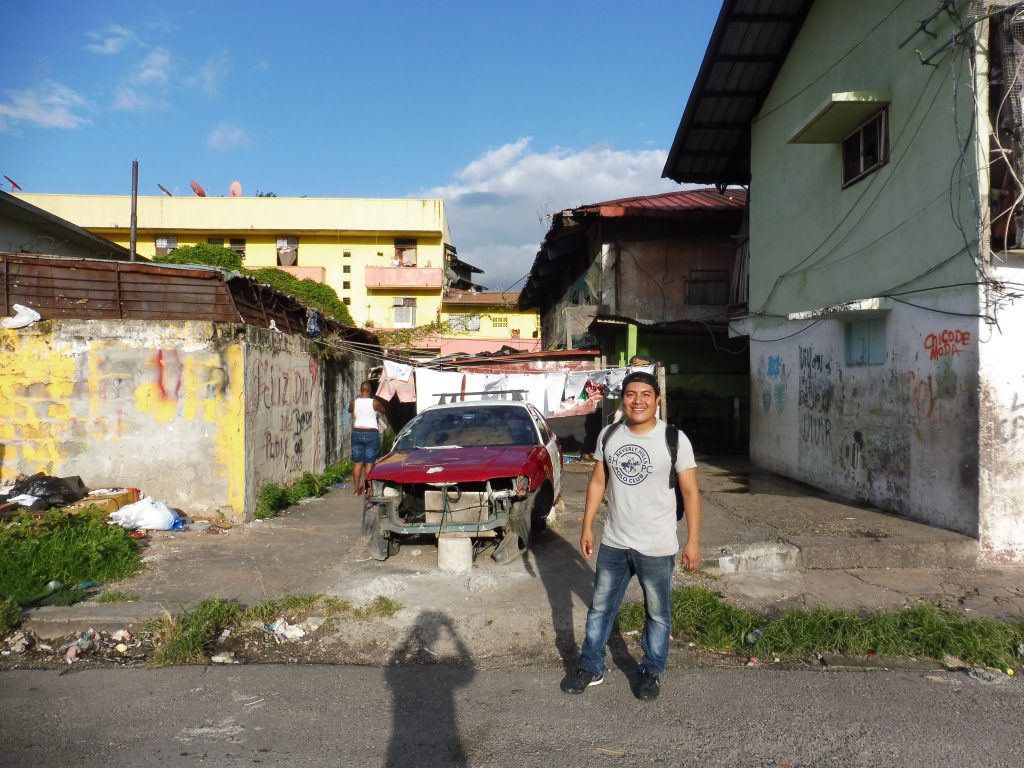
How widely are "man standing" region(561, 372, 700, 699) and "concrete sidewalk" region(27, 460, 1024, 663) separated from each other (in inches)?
34.3

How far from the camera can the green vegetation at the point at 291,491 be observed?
30.1 ft

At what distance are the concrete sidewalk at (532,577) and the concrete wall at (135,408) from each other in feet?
2.71

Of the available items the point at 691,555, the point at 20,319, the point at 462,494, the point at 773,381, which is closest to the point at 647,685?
the point at 691,555

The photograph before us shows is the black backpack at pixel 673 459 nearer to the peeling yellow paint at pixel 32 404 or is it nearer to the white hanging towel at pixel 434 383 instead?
the peeling yellow paint at pixel 32 404

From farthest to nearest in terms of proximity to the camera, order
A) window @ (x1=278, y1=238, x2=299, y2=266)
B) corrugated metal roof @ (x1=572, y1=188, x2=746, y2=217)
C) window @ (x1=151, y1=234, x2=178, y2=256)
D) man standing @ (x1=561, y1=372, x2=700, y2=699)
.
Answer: window @ (x1=278, y1=238, x2=299, y2=266), window @ (x1=151, y1=234, x2=178, y2=256), corrugated metal roof @ (x1=572, y1=188, x2=746, y2=217), man standing @ (x1=561, y1=372, x2=700, y2=699)

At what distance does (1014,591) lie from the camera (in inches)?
240

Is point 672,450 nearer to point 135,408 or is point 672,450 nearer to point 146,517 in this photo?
point 146,517

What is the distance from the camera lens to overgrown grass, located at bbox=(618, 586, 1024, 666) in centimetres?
470

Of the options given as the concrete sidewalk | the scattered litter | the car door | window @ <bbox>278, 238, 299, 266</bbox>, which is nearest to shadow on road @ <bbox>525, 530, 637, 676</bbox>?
the concrete sidewalk

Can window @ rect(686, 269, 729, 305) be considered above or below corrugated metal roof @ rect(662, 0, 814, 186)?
below

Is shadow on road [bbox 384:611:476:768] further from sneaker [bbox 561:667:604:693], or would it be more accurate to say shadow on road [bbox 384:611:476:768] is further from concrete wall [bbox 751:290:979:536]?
concrete wall [bbox 751:290:979:536]

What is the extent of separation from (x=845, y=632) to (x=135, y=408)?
8.08m

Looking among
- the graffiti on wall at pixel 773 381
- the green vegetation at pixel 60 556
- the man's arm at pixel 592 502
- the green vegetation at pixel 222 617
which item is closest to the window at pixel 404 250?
the graffiti on wall at pixel 773 381

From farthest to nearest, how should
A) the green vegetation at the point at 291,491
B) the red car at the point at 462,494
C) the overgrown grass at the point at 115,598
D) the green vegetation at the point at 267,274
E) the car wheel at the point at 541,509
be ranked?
the green vegetation at the point at 267,274, the green vegetation at the point at 291,491, the car wheel at the point at 541,509, the red car at the point at 462,494, the overgrown grass at the point at 115,598
